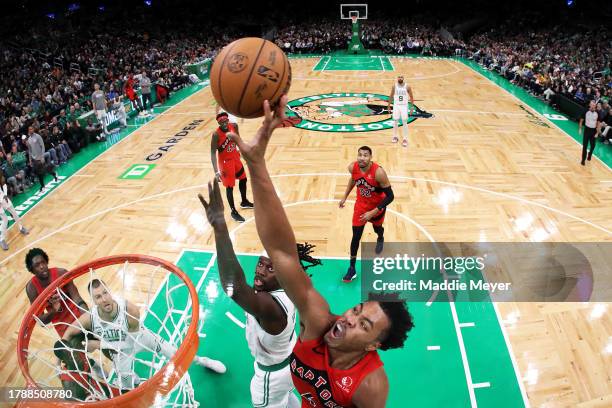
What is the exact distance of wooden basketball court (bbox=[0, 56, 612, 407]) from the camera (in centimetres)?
439

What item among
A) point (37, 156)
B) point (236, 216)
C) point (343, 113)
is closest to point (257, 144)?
point (236, 216)

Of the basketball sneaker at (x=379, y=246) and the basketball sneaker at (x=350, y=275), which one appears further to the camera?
the basketball sneaker at (x=379, y=246)

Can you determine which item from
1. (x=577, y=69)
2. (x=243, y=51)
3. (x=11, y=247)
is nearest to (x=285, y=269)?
(x=243, y=51)

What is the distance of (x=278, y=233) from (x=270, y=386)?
63.9 inches

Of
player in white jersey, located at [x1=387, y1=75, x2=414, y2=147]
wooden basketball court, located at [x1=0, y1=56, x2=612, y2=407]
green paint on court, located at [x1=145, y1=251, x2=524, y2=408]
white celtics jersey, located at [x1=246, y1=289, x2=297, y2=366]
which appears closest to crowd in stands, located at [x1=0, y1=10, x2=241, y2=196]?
wooden basketball court, located at [x1=0, y1=56, x2=612, y2=407]

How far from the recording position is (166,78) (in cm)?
1680

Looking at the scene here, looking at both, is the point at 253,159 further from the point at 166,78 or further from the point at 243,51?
the point at 166,78

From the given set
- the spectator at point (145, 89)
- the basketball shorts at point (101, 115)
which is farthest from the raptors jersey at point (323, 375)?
the spectator at point (145, 89)

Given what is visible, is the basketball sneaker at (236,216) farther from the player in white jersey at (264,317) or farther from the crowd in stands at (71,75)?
the crowd in stands at (71,75)

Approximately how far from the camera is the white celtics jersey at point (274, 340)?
2.79 meters

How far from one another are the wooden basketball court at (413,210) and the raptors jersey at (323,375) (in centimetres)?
234

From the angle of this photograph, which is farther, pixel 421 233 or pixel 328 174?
Result: pixel 328 174

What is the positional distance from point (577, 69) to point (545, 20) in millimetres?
13289

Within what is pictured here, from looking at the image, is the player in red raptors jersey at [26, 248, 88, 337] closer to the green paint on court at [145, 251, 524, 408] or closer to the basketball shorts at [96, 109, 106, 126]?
the green paint on court at [145, 251, 524, 408]
